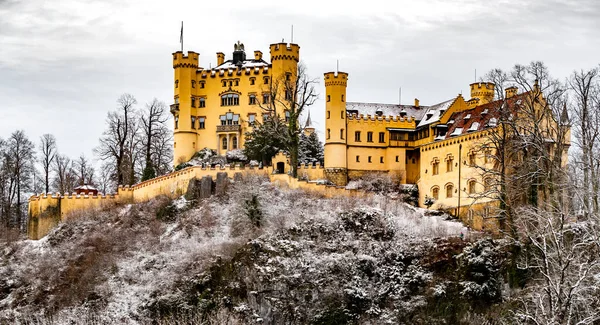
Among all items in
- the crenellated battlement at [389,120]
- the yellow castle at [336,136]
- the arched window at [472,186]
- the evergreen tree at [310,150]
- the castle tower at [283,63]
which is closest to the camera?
the arched window at [472,186]

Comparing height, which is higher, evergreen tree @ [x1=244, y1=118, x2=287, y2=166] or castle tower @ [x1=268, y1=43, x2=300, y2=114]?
castle tower @ [x1=268, y1=43, x2=300, y2=114]

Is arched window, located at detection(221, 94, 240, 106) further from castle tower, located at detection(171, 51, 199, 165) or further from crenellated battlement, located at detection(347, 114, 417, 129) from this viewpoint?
crenellated battlement, located at detection(347, 114, 417, 129)

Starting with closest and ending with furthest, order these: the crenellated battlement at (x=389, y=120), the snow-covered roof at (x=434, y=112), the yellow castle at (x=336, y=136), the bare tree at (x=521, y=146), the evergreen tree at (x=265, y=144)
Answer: the bare tree at (x=521, y=146), the yellow castle at (x=336, y=136), the snow-covered roof at (x=434, y=112), the evergreen tree at (x=265, y=144), the crenellated battlement at (x=389, y=120)

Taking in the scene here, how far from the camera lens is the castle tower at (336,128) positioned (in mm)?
71562

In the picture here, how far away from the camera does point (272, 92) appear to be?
7488 centimetres

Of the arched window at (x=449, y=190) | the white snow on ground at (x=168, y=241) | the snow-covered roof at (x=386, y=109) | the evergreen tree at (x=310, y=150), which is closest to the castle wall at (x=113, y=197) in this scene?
the white snow on ground at (x=168, y=241)

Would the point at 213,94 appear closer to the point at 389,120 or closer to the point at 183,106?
the point at 183,106

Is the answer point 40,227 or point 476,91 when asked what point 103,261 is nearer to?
point 40,227

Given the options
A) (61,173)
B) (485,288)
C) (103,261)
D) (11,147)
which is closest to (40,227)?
(103,261)

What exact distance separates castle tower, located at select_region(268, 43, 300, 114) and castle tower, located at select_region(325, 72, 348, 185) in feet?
15.5

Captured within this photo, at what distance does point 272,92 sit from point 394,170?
40.0 ft

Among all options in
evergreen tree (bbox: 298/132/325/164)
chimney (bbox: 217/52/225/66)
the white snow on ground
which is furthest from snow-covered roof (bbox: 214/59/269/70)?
the white snow on ground

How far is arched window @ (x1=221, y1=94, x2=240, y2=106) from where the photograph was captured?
258ft

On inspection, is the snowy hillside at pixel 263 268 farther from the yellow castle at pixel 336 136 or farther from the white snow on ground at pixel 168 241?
the yellow castle at pixel 336 136
